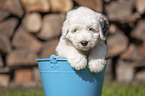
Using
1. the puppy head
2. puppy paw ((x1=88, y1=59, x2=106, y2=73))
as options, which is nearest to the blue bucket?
puppy paw ((x1=88, y1=59, x2=106, y2=73))

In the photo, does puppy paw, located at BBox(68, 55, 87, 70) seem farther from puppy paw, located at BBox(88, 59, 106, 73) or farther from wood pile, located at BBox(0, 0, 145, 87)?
wood pile, located at BBox(0, 0, 145, 87)

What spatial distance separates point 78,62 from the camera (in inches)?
80.1

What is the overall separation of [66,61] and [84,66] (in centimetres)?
23

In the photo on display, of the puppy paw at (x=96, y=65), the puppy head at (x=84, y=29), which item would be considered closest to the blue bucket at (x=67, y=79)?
the puppy paw at (x=96, y=65)

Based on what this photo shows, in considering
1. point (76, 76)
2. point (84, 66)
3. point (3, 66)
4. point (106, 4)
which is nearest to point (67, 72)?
point (76, 76)

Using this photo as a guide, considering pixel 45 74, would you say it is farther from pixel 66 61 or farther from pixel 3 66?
pixel 3 66

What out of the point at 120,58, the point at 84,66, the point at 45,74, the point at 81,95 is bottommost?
the point at 120,58

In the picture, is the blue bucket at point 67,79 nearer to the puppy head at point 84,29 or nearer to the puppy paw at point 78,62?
the puppy paw at point 78,62

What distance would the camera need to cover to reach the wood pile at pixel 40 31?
13.2ft

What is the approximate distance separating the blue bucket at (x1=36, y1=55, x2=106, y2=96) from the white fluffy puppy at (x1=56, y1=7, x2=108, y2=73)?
12cm

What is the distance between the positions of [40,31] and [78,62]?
2205 millimetres

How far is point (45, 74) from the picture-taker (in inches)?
93.3

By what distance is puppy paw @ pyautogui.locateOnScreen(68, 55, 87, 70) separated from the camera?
6.66ft

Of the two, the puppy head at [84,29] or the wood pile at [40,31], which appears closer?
the puppy head at [84,29]
